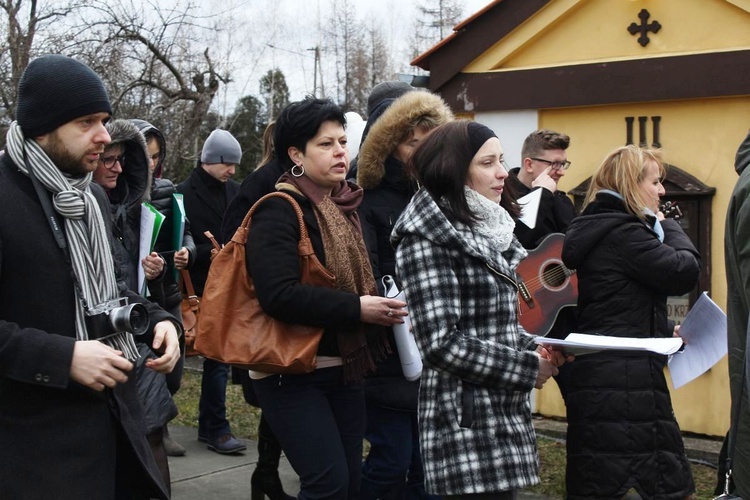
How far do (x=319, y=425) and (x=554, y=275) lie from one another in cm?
215

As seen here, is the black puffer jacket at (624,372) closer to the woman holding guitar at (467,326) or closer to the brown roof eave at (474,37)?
the woman holding guitar at (467,326)

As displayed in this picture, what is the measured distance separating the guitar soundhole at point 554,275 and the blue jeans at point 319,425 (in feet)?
5.83

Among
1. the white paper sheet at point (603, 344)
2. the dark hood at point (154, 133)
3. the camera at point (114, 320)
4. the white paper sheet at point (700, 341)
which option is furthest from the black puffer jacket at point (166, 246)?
the white paper sheet at point (700, 341)

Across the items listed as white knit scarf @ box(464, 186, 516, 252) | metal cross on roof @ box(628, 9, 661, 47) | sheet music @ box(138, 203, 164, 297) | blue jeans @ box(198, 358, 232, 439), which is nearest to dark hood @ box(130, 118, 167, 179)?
sheet music @ box(138, 203, 164, 297)

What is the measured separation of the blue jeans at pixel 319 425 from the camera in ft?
12.2

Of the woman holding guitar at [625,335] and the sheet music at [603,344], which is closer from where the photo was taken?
the sheet music at [603,344]

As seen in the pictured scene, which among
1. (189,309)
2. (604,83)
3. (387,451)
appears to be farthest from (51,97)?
(604,83)

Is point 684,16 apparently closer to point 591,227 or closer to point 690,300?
point 690,300

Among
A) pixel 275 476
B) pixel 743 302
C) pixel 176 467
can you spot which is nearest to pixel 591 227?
pixel 743 302

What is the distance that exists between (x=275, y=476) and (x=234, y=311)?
1587mm

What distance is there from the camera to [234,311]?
3.82 m

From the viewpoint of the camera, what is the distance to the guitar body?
5.35m

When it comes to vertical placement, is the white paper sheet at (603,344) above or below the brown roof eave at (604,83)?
below

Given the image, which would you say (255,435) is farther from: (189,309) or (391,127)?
(391,127)
